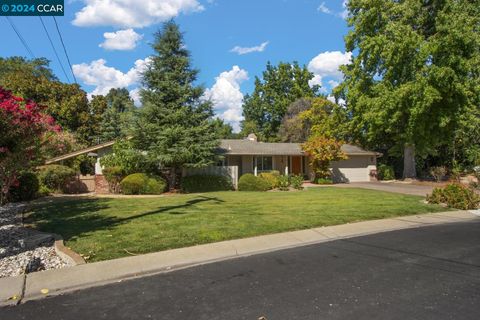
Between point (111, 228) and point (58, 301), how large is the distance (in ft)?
15.2

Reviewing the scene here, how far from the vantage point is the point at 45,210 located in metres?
13.8

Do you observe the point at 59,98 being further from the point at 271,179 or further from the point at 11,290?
the point at 11,290

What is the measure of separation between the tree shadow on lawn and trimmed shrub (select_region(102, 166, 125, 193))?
530 centimetres

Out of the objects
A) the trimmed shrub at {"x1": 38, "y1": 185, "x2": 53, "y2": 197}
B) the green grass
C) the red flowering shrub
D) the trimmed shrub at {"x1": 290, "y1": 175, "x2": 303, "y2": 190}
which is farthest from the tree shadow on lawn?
the trimmed shrub at {"x1": 290, "y1": 175, "x2": 303, "y2": 190}

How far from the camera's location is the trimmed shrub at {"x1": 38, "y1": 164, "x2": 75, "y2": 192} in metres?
20.4

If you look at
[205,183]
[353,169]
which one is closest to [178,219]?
[205,183]

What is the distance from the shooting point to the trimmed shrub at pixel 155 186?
20602mm

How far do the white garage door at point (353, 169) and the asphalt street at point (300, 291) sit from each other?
80.6ft

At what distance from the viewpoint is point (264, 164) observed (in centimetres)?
3081

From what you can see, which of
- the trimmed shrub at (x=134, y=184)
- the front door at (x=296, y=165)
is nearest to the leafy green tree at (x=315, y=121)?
the front door at (x=296, y=165)

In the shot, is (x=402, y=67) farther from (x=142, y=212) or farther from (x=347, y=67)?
(x=142, y=212)

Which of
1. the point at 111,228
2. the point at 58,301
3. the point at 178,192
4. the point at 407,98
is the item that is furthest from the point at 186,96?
the point at 58,301

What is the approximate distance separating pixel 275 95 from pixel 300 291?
52.1 metres

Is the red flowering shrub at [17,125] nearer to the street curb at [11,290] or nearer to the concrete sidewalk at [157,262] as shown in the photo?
the street curb at [11,290]
